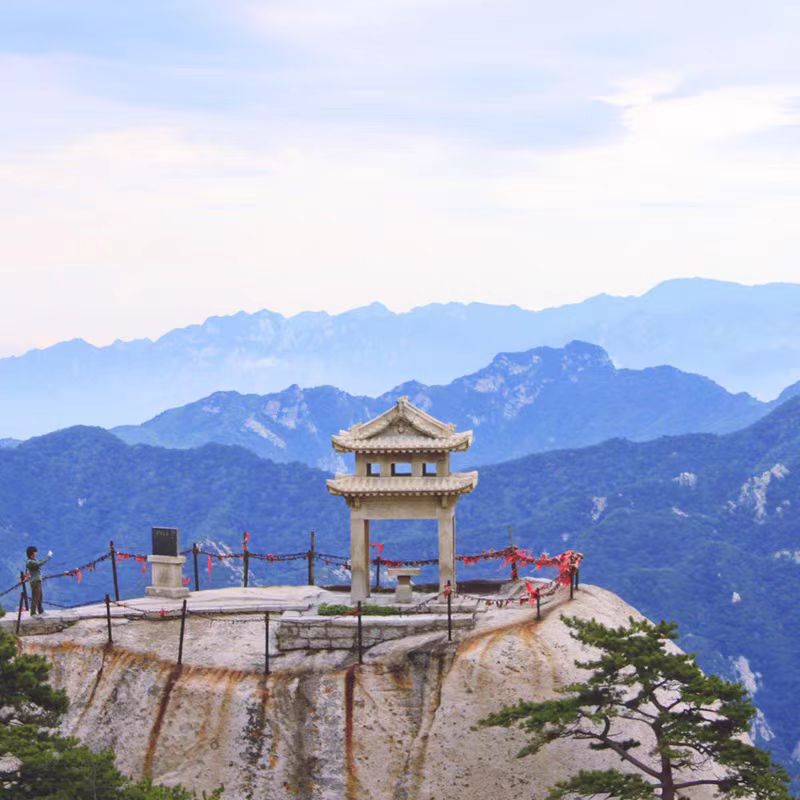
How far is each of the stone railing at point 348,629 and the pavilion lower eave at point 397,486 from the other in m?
5.24

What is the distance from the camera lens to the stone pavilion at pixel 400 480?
6191cm

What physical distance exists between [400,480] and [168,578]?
37.0ft

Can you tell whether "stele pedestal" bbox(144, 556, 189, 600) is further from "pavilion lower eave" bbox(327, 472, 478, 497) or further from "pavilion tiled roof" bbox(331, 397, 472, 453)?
"pavilion tiled roof" bbox(331, 397, 472, 453)

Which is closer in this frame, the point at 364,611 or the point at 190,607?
the point at 364,611

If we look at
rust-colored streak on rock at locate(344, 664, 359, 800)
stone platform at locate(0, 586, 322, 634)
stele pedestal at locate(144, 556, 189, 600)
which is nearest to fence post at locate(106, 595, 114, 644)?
stone platform at locate(0, 586, 322, 634)

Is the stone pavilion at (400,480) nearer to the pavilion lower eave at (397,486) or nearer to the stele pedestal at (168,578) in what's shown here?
the pavilion lower eave at (397,486)

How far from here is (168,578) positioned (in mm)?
66188

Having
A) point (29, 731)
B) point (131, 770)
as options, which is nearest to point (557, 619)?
point (131, 770)

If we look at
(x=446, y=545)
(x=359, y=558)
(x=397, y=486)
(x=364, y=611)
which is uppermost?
(x=397, y=486)

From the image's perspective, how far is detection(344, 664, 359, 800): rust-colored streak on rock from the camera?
52.3 metres

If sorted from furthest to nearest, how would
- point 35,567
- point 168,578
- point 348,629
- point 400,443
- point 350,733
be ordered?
point 168,578 < point 400,443 < point 35,567 < point 348,629 < point 350,733

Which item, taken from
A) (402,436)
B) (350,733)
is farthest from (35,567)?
(402,436)

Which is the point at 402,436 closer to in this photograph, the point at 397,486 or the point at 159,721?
the point at 397,486

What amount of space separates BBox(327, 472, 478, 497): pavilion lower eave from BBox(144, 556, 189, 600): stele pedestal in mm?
8215
